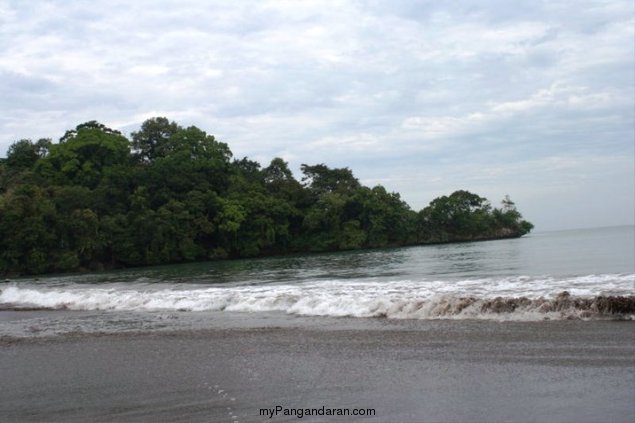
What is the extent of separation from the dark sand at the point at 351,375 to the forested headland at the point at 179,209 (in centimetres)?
4854

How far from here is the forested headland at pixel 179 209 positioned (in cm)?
5534

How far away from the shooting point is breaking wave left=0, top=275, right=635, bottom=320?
10.7 meters

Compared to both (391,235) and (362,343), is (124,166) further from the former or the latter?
(362,343)

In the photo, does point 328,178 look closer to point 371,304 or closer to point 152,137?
point 152,137

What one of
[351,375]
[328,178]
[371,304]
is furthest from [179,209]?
[351,375]

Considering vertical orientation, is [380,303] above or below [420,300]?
below

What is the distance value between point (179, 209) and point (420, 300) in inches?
2069

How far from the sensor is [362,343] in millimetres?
9523

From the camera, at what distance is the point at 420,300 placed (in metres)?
12.7

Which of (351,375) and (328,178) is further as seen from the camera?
(328,178)

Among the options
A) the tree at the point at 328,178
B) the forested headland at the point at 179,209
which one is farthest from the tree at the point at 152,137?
the tree at the point at 328,178

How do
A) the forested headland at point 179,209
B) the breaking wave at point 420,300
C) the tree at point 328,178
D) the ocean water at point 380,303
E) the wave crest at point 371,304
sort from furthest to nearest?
the tree at point 328,178, the forested headland at point 179,209, the ocean water at point 380,303, the breaking wave at point 420,300, the wave crest at point 371,304

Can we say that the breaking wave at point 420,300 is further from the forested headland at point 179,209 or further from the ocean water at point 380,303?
the forested headland at point 179,209

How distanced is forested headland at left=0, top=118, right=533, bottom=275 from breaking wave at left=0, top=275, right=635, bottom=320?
33.9 meters
